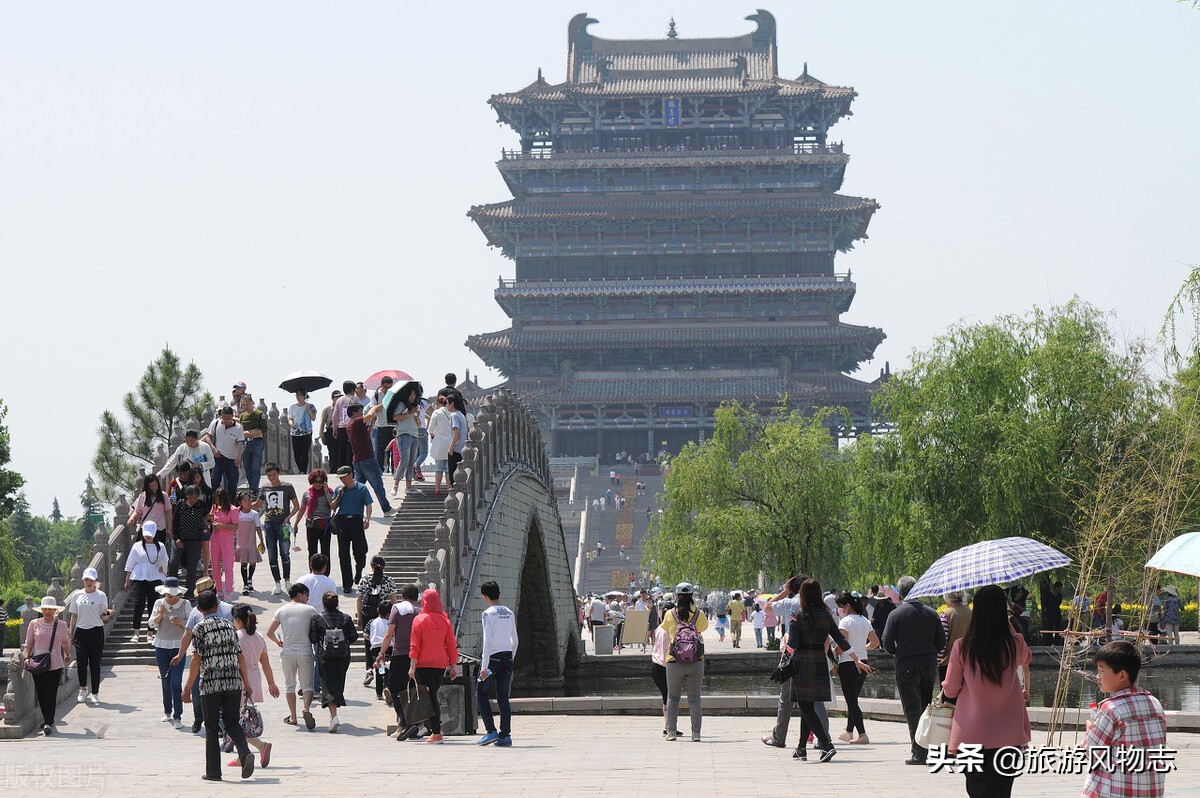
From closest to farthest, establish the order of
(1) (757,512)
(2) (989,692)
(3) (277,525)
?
(2) (989,692) < (3) (277,525) < (1) (757,512)

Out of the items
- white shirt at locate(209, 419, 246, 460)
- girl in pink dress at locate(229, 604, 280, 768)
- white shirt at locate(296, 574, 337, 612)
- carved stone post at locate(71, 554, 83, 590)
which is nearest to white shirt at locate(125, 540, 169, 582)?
carved stone post at locate(71, 554, 83, 590)

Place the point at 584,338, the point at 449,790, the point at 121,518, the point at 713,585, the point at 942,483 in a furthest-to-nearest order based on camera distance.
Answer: the point at 584,338
the point at 713,585
the point at 942,483
the point at 121,518
the point at 449,790

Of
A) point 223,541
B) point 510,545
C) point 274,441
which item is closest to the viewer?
point 223,541

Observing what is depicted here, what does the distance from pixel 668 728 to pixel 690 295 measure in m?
61.6

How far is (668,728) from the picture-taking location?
534 inches

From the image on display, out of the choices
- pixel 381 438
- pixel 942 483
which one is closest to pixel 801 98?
pixel 942 483

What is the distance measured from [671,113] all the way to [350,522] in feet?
209

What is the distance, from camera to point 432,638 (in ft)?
43.2

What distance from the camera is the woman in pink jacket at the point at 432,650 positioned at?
13.0 meters

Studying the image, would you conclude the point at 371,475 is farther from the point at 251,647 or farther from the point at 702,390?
the point at 702,390

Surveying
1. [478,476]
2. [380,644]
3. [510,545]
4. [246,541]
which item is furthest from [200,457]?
[510,545]

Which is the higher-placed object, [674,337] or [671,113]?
[671,113]

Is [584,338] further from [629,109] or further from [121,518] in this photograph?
[121,518]

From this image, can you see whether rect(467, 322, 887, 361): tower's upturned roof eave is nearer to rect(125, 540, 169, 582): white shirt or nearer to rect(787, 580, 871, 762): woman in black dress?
rect(125, 540, 169, 582): white shirt
